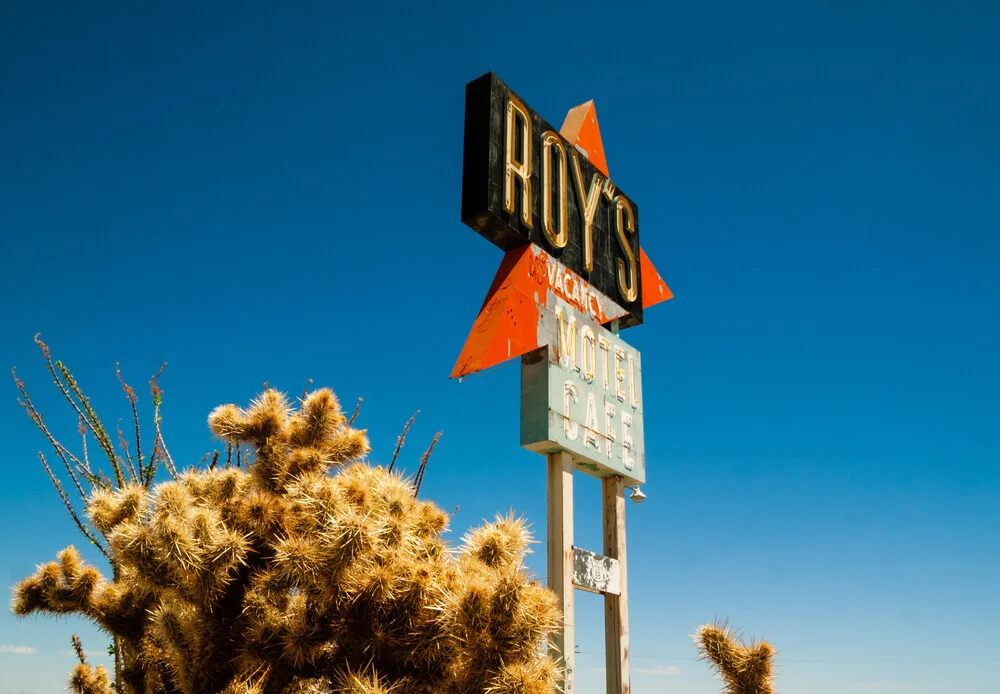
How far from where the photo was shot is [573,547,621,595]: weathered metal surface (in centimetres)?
798

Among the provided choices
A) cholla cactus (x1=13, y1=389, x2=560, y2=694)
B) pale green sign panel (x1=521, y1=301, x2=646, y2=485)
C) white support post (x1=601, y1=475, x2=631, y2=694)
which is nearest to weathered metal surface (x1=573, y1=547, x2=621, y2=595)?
white support post (x1=601, y1=475, x2=631, y2=694)

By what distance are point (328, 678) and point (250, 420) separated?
79.6 inches

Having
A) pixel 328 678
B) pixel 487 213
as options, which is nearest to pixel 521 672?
pixel 328 678

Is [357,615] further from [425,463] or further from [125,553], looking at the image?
[425,463]

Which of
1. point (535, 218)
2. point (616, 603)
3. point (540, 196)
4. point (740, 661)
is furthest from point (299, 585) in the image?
point (540, 196)

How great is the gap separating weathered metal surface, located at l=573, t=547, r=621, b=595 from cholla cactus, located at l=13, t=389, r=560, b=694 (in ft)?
7.74

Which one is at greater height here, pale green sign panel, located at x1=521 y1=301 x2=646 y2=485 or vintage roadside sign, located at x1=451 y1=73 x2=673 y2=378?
vintage roadside sign, located at x1=451 y1=73 x2=673 y2=378

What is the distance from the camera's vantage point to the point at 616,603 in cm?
877

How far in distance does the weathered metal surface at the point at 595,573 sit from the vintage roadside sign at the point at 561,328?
0.01 metres

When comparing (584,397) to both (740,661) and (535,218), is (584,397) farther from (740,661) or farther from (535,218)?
(740,661)

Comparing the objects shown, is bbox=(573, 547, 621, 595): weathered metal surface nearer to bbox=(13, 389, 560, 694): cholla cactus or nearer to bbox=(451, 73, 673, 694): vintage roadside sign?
bbox=(451, 73, 673, 694): vintage roadside sign

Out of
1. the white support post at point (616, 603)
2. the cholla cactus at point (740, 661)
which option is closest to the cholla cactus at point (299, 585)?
the cholla cactus at point (740, 661)

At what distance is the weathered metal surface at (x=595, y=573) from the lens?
7.98 m

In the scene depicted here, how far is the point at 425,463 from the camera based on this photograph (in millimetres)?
8484
